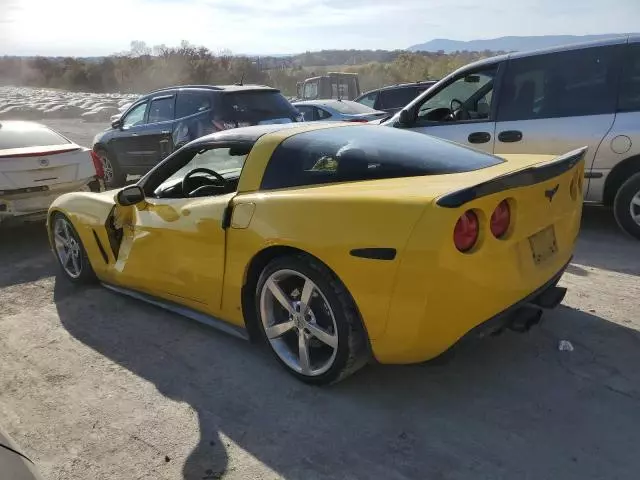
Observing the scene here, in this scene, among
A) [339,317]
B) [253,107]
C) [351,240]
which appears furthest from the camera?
[253,107]

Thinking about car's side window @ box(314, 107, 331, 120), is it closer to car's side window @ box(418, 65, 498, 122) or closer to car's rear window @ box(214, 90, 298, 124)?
car's rear window @ box(214, 90, 298, 124)

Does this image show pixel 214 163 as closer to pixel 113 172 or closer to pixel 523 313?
pixel 523 313

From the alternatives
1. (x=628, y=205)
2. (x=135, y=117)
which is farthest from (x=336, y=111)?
(x=628, y=205)

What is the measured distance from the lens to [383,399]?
292 cm

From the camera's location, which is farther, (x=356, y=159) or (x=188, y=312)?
(x=188, y=312)

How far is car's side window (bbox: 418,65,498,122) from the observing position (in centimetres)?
600

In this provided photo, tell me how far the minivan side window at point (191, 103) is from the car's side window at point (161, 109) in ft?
0.60

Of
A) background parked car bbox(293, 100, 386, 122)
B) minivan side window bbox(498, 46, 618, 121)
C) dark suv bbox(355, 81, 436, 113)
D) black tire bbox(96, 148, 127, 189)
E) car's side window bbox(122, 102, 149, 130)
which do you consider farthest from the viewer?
dark suv bbox(355, 81, 436, 113)

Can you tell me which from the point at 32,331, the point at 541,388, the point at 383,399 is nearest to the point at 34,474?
the point at 383,399

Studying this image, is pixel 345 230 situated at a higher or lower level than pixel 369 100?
lower

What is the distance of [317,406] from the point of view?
9.51 feet

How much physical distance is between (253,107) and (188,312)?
5583mm

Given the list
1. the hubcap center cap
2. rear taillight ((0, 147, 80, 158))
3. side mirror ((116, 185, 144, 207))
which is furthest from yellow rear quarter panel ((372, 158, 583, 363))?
rear taillight ((0, 147, 80, 158))


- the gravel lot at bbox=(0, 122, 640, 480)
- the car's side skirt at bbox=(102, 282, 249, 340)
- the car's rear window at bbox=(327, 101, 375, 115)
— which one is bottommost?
the gravel lot at bbox=(0, 122, 640, 480)
